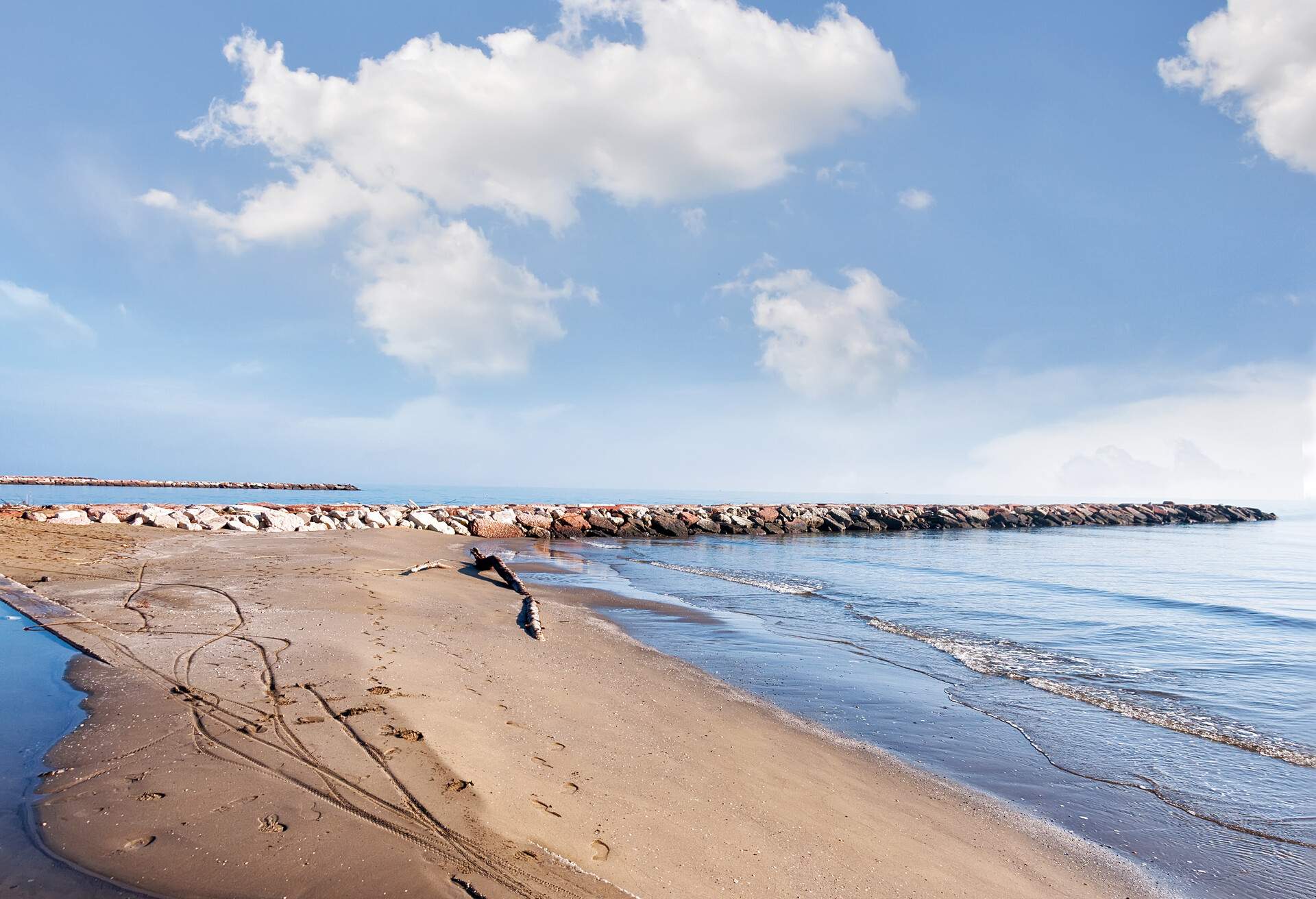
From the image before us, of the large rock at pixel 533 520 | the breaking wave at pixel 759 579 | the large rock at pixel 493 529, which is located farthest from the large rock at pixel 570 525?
the breaking wave at pixel 759 579

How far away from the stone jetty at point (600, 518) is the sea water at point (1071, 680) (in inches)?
385

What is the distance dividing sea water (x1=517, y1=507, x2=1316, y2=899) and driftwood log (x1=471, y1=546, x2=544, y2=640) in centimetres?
172

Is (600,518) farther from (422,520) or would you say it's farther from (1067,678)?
(1067,678)

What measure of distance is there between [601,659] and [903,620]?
23.7 ft

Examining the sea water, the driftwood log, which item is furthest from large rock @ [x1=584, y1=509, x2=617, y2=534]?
the driftwood log

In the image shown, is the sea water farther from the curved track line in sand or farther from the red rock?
the red rock

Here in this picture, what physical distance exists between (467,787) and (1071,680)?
27.5 ft

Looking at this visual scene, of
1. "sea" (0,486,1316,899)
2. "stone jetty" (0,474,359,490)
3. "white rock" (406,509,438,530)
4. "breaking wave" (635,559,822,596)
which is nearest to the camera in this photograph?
"sea" (0,486,1316,899)

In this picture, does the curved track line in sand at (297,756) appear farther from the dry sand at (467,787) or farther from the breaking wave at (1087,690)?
the breaking wave at (1087,690)

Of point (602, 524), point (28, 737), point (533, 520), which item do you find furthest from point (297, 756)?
point (602, 524)

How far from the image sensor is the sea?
4812 mm

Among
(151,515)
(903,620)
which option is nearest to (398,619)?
(903,620)

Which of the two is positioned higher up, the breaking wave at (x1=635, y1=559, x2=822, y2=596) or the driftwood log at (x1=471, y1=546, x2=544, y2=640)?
the driftwood log at (x1=471, y1=546, x2=544, y2=640)

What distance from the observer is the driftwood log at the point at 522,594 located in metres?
9.38
